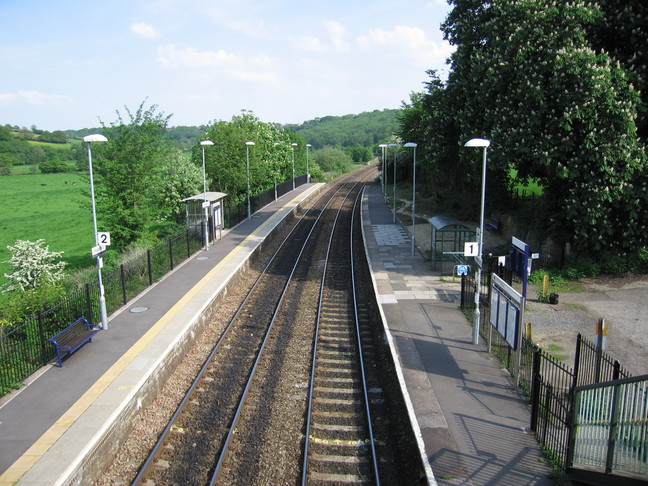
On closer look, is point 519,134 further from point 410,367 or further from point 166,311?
point 166,311

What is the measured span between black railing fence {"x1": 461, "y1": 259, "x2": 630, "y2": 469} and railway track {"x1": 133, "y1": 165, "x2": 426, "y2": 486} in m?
2.72

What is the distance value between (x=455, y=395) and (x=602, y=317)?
7870mm

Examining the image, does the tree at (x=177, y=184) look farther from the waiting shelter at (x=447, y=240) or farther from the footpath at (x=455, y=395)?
the footpath at (x=455, y=395)

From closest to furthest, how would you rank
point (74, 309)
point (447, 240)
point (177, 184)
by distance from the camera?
point (74, 309) < point (447, 240) < point (177, 184)

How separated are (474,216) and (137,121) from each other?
867 inches

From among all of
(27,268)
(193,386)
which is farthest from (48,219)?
(193,386)

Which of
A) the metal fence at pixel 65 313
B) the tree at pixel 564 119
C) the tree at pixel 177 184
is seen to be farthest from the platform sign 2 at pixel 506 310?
the tree at pixel 177 184

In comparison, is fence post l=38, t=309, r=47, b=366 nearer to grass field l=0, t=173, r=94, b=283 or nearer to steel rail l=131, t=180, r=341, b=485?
steel rail l=131, t=180, r=341, b=485

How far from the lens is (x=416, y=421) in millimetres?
9898

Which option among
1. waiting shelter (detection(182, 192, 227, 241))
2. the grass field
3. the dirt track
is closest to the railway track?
the dirt track

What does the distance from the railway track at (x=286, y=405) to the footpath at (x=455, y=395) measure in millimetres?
859

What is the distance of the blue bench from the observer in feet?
39.9

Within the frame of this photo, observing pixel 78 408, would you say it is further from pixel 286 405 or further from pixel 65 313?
pixel 65 313

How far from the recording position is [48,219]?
52.5 m
